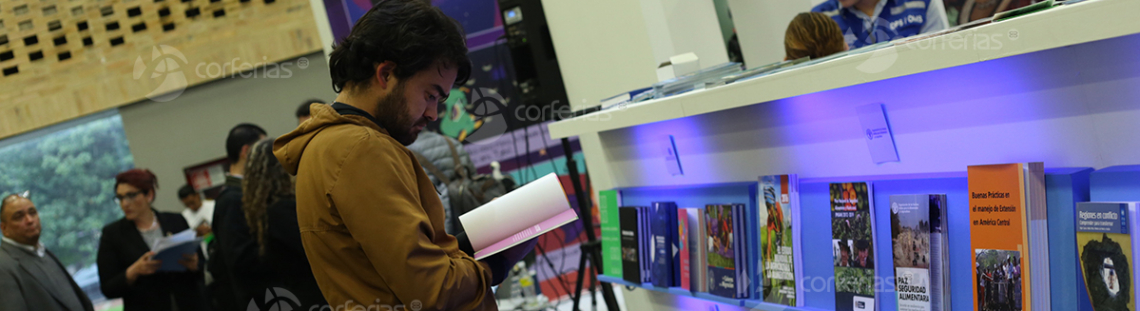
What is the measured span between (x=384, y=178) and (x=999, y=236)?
45.8 inches

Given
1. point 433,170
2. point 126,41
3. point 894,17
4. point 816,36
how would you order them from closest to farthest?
point 816,36 → point 894,17 → point 433,170 → point 126,41

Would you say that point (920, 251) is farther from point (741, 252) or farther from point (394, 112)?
point (394, 112)

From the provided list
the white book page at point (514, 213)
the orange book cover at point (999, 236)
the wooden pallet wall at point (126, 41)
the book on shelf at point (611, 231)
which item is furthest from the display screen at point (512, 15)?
the wooden pallet wall at point (126, 41)

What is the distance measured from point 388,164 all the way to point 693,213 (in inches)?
44.7

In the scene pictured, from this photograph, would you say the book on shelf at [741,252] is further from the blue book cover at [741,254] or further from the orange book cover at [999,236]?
the orange book cover at [999,236]

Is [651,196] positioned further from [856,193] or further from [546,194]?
[546,194]

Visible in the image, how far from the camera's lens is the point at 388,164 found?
3.86ft

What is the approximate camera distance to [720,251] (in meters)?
1.94

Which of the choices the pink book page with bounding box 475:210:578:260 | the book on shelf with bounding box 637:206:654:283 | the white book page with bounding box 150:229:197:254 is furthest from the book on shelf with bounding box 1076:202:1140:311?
the white book page with bounding box 150:229:197:254

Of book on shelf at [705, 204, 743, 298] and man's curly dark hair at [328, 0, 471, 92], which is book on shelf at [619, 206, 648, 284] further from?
man's curly dark hair at [328, 0, 471, 92]

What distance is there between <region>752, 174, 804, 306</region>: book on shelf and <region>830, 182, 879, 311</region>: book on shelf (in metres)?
0.11

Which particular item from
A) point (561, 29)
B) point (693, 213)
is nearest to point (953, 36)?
point (693, 213)

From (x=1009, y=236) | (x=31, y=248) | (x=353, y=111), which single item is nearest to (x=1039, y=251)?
(x=1009, y=236)

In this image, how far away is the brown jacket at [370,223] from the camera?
1150 millimetres
